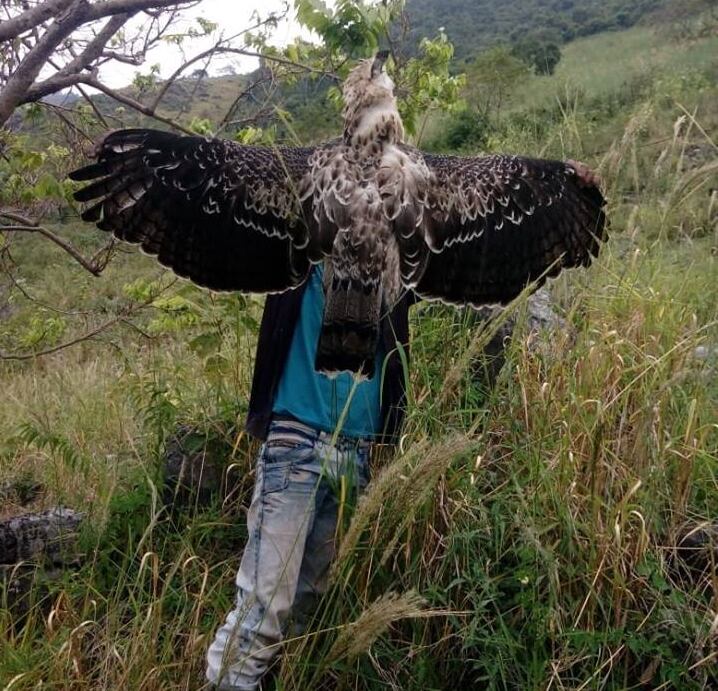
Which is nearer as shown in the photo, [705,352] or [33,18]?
[33,18]

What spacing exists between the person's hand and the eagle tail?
1.01 m

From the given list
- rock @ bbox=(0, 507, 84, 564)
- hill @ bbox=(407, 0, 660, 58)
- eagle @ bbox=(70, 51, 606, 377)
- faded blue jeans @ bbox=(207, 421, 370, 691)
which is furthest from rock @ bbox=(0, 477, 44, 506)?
hill @ bbox=(407, 0, 660, 58)

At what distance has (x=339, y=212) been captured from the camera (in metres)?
2.64

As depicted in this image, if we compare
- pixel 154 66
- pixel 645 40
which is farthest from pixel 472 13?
pixel 154 66

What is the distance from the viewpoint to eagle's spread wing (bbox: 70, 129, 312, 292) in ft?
9.02

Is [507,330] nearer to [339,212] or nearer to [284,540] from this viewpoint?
[339,212]

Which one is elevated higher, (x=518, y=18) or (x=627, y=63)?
(x=518, y=18)

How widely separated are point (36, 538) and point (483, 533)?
201 centimetres

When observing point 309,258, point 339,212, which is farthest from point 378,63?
point 309,258

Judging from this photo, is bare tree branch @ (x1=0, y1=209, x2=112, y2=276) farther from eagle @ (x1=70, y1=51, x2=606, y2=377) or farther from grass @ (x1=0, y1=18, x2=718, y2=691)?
eagle @ (x1=70, y1=51, x2=606, y2=377)

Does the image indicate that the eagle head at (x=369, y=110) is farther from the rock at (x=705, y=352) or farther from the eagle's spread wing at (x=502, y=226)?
the rock at (x=705, y=352)

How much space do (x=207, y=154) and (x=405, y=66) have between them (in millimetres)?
1671

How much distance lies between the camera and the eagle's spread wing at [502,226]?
2.90 m

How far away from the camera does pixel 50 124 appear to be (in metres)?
4.61
